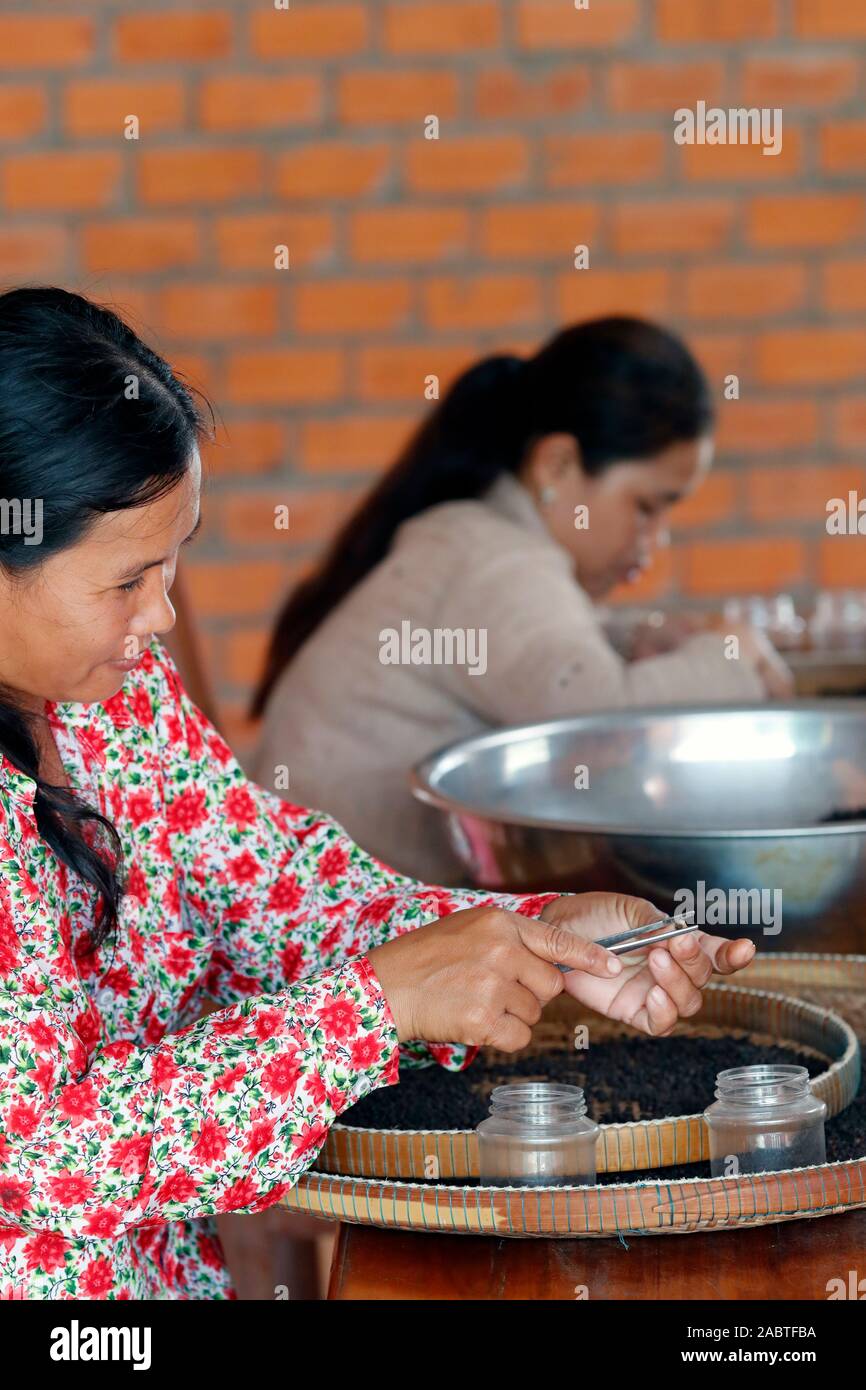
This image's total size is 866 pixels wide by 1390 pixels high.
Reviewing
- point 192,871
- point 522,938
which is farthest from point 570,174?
point 522,938

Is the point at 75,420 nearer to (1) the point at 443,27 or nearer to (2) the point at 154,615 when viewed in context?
(2) the point at 154,615

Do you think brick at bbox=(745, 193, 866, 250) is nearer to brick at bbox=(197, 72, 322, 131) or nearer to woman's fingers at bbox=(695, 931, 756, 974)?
brick at bbox=(197, 72, 322, 131)

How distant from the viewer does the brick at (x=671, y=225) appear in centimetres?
296

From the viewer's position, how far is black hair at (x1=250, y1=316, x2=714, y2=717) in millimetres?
2068

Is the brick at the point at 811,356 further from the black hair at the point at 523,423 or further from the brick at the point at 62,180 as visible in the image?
the brick at the point at 62,180

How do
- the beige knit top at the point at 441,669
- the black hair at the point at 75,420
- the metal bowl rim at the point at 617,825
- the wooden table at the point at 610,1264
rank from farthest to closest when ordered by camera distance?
the beige knit top at the point at 441,669 → the metal bowl rim at the point at 617,825 → the black hair at the point at 75,420 → the wooden table at the point at 610,1264

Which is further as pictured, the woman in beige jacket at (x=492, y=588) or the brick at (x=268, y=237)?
the brick at (x=268, y=237)

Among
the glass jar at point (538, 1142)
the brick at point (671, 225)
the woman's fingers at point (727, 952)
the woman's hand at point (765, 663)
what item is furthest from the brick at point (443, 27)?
the glass jar at point (538, 1142)

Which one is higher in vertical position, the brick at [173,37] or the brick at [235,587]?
the brick at [173,37]

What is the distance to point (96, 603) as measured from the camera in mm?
965

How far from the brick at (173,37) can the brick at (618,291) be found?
28.4 inches

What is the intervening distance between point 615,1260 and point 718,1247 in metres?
0.05
